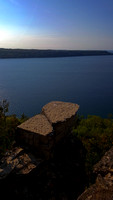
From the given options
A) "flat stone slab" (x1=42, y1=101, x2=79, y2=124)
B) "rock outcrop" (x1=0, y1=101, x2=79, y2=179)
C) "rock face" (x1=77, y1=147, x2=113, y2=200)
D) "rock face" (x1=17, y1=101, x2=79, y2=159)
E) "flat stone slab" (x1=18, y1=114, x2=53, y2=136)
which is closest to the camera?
"rock face" (x1=77, y1=147, x2=113, y2=200)

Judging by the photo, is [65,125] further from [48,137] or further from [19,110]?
[19,110]

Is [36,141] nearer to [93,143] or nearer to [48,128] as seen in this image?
[48,128]

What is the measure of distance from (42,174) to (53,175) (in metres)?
0.48

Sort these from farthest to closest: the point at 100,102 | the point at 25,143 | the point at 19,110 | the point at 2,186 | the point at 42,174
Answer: the point at 100,102 < the point at 19,110 < the point at 25,143 < the point at 42,174 < the point at 2,186

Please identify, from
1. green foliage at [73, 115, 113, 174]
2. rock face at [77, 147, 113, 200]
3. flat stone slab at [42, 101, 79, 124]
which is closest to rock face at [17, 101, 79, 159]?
flat stone slab at [42, 101, 79, 124]

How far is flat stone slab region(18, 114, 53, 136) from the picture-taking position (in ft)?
22.8

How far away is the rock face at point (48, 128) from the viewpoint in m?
6.83

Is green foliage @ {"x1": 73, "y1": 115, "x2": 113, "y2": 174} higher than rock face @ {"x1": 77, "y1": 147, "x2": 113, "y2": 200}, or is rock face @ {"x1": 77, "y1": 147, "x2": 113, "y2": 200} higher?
rock face @ {"x1": 77, "y1": 147, "x2": 113, "y2": 200}

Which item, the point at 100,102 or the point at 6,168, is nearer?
the point at 6,168

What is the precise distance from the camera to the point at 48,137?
6.77 m

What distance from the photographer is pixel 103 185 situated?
423cm

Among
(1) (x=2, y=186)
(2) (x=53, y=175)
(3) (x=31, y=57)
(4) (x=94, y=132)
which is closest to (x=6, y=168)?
(1) (x=2, y=186)

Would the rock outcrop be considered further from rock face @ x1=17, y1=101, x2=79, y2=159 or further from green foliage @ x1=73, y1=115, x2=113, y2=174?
green foliage @ x1=73, y1=115, x2=113, y2=174

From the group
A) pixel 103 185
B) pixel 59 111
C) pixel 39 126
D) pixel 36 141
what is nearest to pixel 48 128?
pixel 39 126
